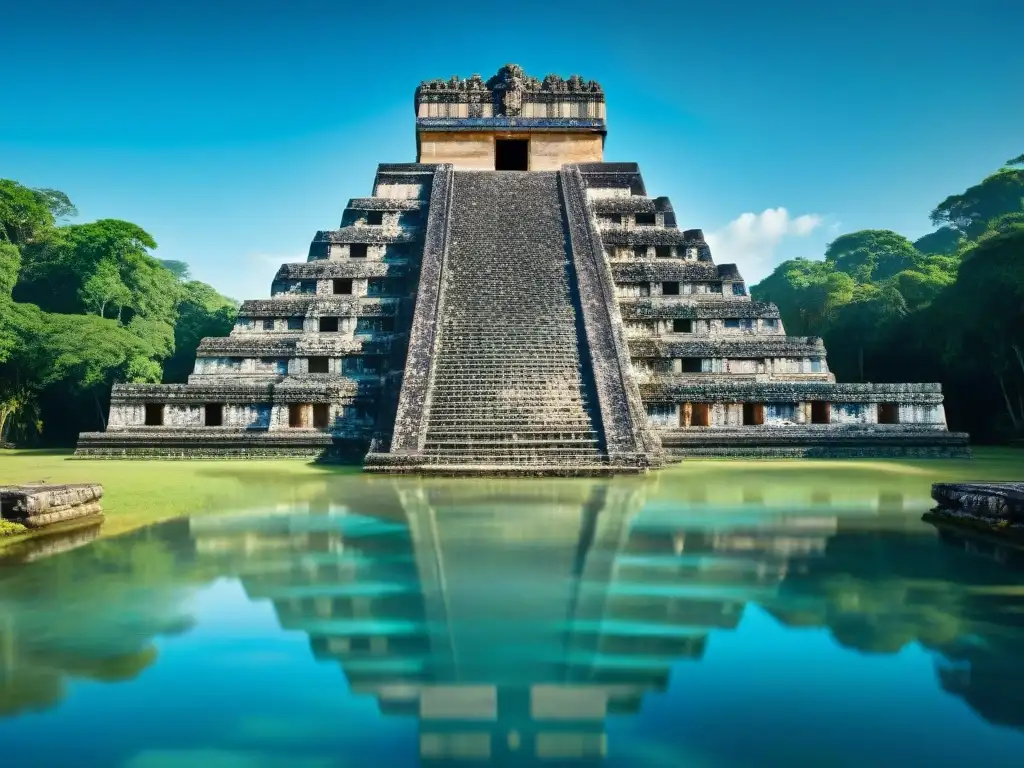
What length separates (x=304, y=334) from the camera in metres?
14.4

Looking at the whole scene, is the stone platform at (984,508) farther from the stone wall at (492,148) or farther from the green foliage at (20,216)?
the green foliage at (20,216)

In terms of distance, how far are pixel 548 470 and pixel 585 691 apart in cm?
663

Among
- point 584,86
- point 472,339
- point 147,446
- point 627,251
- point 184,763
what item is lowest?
point 184,763

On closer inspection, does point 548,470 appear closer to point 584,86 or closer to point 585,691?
point 585,691

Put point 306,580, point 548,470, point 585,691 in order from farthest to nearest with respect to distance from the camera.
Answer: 1. point 548,470
2. point 306,580
3. point 585,691

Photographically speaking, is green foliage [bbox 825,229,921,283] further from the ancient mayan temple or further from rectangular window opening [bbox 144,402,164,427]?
rectangular window opening [bbox 144,402,164,427]

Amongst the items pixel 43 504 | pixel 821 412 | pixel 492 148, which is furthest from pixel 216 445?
pixel 492 148

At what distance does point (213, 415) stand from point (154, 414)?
1039 mm

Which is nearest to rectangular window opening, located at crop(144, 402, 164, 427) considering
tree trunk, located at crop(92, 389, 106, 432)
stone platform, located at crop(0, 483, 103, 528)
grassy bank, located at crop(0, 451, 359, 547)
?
grassy bank, located at crop(0, 451, 359, 547)

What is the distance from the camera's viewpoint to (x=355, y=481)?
897 centimetres

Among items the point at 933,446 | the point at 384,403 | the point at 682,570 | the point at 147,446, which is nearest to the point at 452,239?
the point at 384,403

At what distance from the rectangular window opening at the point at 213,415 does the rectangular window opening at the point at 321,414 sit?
5.29 feet

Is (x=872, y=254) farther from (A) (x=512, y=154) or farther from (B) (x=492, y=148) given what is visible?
(B) (x=492, y=148)

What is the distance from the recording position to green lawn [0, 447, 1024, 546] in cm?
728
